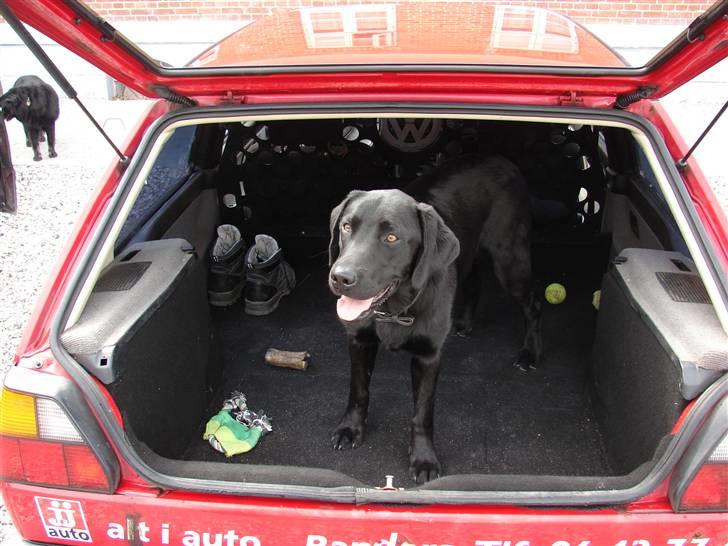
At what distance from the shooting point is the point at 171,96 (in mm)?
2199

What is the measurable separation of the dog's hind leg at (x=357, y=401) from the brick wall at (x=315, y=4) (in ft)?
22.5

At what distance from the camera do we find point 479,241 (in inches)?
132

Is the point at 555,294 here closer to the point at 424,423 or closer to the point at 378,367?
the point at 378,367

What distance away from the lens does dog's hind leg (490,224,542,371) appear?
341cm

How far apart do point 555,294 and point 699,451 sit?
7.99ft

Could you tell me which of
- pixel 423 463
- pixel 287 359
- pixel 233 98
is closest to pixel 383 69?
pixel 233 98

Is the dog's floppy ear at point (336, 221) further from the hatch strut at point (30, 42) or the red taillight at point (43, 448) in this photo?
the red taillight at point (43, 448)

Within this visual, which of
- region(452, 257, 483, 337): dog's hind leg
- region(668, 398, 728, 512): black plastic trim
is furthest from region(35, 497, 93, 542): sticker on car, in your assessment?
region(452, 257, 483, 337): dog's hind leg

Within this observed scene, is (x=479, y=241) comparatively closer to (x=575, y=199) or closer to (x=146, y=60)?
(x=575, y=199)

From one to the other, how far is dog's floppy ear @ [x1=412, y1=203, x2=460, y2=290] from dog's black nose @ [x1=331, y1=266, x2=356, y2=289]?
0.29 meters

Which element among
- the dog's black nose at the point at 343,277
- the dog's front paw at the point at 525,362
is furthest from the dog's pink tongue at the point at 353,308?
the dog's front paw at the point at 525,362

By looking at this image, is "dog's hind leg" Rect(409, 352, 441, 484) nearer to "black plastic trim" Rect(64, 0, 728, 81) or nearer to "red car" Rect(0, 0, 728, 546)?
"red car" Rect(0, 0, 728, 546)

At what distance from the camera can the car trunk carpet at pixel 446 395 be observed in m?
2.79

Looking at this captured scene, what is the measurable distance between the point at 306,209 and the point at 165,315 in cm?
197
